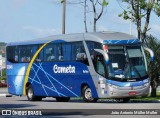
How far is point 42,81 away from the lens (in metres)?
35.9

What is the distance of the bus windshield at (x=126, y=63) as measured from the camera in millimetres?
31750

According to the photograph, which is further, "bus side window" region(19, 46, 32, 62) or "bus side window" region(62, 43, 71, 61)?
"bus side window" region(19, 46, 32, 62)

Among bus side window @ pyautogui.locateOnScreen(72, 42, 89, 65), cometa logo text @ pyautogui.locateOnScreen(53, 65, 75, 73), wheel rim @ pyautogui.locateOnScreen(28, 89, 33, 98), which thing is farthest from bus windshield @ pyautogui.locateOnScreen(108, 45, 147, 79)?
wheel rim @ pyautogui.locateOnScreen(28, 89, 33, 98)

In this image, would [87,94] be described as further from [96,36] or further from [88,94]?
[96,36]

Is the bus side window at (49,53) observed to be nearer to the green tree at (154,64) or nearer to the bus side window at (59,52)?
the bus side window at (59,52)

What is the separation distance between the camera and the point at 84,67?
1294 inches

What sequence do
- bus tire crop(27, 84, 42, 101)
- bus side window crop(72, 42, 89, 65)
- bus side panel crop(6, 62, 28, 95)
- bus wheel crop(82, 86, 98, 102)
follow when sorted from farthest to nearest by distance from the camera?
bus side panel crop(6, 62, 28, 95) < bus tire crop(27, 84, 42, 101) < bus wheel crop(82, 86, 98, 102) < bus side window crop(72, 42, 89, 65)

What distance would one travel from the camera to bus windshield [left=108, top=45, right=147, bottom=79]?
3175 centimetres

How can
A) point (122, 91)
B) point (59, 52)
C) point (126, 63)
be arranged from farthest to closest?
point (59, 52) < point (126, 63) < point (122, 91)

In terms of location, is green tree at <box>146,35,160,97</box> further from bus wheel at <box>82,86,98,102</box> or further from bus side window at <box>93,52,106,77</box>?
bus side window at <box>93,52,106,77</box>

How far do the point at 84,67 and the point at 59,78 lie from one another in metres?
2.36

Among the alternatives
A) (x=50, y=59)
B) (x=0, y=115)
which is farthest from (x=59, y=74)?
(x=0, y=115)

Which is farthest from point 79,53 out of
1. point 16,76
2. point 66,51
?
point 16,76

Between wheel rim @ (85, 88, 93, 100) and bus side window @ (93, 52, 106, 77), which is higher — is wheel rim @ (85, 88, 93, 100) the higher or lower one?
the lower one
